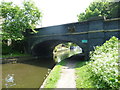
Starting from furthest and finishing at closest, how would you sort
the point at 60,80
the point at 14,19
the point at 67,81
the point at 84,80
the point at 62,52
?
the point at 62,52 → the point at 14,19 → the point at 60,80 → the point at 67,81 → the point at 84,80

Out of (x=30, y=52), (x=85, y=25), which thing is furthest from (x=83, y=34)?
(x=30, y=52)

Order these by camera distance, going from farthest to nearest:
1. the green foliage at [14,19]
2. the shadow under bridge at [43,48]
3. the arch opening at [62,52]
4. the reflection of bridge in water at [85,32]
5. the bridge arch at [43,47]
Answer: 1. the arch opening at [62,52]
2. the shadow under bridge at [43,48]
3. the bridge arch at [43,47]
4. the green foliage at [14,19]
5. the reflection of bridge in water at [85,32]

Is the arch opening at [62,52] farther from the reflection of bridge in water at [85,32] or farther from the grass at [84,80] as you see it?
the grass at [84,80]

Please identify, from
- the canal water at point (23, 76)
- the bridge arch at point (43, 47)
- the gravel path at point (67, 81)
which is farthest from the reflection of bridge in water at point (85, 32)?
the gravel path at point (67, 81)

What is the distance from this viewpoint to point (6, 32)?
1608 centimetres

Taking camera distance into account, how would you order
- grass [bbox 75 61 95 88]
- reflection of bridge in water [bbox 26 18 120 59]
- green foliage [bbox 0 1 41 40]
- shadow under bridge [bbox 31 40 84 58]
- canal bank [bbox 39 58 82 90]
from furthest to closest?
shadow under bridge [bbox 31 40 84 58]
green foliage [bbox 0 1 41 40]
reflection of bridge in water [bbox 26 18 120 59]
canal bank [bbox 39 58 82 90]
grass [bbox 75 61 95 88]


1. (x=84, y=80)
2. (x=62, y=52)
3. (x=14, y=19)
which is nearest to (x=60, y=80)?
(x=84, y=80)

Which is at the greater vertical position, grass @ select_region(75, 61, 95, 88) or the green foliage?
the green foliage

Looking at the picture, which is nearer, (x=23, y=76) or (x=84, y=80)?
(x=84, y=80)

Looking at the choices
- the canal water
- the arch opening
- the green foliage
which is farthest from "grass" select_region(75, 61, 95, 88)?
the green foliage

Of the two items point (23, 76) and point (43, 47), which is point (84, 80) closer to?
point (23, 76)

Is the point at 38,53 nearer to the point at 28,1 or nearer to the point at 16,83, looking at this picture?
the point at 28,1

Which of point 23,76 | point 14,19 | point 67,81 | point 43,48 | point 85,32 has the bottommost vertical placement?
point 23,76

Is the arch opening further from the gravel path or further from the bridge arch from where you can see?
the gravel path
